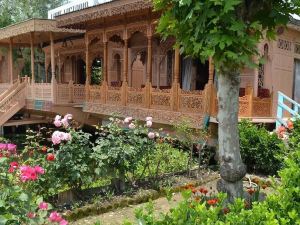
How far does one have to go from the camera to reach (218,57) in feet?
13.0

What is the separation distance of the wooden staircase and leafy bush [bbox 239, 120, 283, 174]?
10.3 meters

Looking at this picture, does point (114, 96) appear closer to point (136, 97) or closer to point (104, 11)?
point (136, 97)

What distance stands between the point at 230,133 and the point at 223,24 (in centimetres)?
135

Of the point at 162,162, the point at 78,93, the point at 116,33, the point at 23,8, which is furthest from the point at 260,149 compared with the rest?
the point at 23,8

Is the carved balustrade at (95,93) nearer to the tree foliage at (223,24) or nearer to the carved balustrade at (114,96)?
the carved balustrade at (114,96)

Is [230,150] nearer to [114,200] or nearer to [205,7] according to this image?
[205,7]

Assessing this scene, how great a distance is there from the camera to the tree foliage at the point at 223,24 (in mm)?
3793

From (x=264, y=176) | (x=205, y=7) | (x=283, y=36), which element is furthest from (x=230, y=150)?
(x=283, y=36)

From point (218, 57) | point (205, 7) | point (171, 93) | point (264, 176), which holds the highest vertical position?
point (205, 7)

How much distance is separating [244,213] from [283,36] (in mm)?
9930

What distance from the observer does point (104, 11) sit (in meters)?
11.9

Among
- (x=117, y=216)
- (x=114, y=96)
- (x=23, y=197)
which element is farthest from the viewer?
(x=114, y=96)

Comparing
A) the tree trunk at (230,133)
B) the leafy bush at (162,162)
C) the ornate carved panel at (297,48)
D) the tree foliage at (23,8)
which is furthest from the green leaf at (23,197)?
the tree foliage at (23,8)

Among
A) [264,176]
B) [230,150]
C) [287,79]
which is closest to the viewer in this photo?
[230,150]
